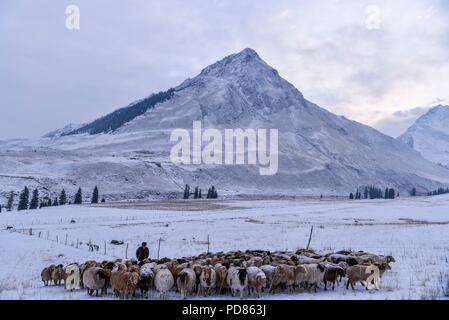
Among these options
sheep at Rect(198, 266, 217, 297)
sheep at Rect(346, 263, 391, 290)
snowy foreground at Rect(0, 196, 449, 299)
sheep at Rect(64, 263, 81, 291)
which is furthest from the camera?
sheep at Rect(64, 263, 81, 291)

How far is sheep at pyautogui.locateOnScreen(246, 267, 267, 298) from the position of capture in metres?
16.5

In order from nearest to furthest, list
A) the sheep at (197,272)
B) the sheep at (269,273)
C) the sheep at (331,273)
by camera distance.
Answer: the sheep at (197,272), the sheep at (269,273), the sheep at (331,273)

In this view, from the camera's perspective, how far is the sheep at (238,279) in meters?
16.4

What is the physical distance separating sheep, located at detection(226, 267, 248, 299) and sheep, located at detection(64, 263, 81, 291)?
21.9 ft

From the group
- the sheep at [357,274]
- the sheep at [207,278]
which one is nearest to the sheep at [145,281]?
the sheep at [207,278]

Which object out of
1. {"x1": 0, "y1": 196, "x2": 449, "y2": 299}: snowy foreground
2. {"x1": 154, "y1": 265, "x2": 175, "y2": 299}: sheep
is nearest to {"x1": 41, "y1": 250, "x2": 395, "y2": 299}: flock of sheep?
{"x1": 154, "y1": 265, "x2": 175, "y2": 299}: sheep

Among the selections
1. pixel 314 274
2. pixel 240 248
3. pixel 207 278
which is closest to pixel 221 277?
pixel 207 278

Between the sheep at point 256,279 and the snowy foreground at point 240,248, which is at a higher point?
the sheep at point 256,279

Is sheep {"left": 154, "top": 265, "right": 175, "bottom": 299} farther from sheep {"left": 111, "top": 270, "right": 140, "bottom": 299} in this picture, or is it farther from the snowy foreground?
sheep {"left": 111, "top": 270, "right": 140, "bottom": 299}

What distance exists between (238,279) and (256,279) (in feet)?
2.15

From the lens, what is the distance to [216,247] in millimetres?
35125

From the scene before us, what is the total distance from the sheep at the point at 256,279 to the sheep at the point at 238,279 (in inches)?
10.1

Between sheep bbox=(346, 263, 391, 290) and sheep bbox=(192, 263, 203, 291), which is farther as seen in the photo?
sheep bbox=(346, 263, 391, 290)

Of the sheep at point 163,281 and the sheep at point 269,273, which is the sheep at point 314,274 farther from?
the sheep at point 163,281
